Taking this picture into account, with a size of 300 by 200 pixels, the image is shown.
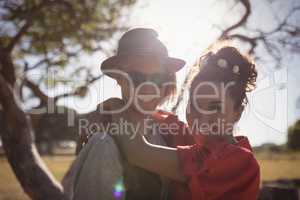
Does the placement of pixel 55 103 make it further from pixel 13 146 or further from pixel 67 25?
pixel 13 146

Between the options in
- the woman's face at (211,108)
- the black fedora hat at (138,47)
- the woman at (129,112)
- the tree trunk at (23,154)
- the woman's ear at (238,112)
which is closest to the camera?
the woman at (129,112)

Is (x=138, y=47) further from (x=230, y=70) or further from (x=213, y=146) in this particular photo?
(x=213, y=146)

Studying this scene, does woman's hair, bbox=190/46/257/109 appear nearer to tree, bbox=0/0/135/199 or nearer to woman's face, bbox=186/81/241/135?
woman's face, bbox=186/81/241/135

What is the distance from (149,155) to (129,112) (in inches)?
8.5

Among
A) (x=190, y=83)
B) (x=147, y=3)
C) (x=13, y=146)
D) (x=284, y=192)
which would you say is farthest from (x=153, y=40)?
(x=147, y=3)

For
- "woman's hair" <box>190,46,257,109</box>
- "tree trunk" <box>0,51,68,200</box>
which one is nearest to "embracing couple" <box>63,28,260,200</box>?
"woman's hair" <box>190,46,257,109</box>

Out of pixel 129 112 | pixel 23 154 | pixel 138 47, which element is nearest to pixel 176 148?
pixel 129 112

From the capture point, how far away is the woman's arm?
2.08 meters

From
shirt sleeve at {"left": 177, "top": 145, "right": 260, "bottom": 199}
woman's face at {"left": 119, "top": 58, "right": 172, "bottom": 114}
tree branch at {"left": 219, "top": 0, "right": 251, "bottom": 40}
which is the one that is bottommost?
shirt sleeve at {"left": 177, "top": 145, "right": 260, "bottom": 199}

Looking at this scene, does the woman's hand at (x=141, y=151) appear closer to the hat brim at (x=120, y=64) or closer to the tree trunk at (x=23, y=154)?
the hat brim at (x=120, y=64)

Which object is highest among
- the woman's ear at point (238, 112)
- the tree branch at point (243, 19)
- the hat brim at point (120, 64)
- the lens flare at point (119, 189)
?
the tree branch at point (243, 19)

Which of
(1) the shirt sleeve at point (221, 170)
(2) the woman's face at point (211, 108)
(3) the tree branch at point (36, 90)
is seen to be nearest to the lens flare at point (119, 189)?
(1) the shirt sleeve at point (221, 170)

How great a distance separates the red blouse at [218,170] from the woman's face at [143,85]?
0.36 m

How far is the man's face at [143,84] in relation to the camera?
2.41 metres
